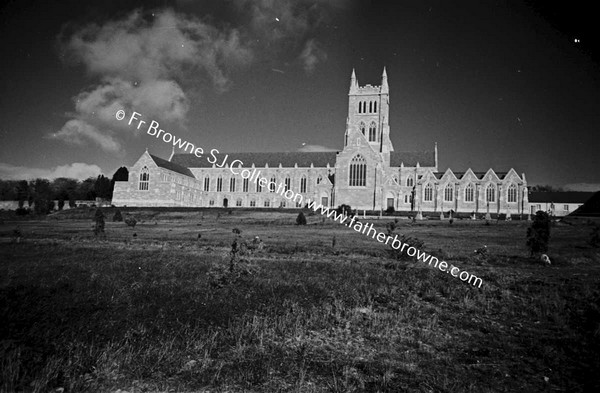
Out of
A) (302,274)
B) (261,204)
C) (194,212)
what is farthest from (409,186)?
(302,274)

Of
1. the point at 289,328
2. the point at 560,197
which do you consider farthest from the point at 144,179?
the point at 560,197

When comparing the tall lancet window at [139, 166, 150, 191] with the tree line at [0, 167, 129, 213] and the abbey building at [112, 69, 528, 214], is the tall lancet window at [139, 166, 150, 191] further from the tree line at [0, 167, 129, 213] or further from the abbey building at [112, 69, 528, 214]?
the tree line at [0, 167, 129, 213]

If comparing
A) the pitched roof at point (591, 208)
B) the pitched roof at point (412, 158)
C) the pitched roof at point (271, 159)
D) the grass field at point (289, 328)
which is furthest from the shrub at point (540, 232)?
the pitched roof at point (271, 159)

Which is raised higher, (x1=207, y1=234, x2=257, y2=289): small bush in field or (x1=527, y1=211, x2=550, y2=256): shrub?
(x1=527, y1=211, x2=550, y2=256): shrub

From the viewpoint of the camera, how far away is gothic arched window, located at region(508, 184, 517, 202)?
63812 millimetres

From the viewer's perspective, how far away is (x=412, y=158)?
7669cm

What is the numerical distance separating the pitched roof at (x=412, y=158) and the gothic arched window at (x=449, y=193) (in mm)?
9303

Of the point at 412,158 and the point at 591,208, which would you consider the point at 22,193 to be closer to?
the point at 591,208

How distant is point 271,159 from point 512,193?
51688 mm

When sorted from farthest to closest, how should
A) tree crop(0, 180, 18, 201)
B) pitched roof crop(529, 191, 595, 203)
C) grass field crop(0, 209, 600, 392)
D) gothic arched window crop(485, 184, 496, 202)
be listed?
pitched roof crop(529, 191, 595, 203) < gothic arched window crop(485, 184, 496, 202) < tree crop(0, 180, 18, 201) < grass field crop(0, 209, 600, 392)

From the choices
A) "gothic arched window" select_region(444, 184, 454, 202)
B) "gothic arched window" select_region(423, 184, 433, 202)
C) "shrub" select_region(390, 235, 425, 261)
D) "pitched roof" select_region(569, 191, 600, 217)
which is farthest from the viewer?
"gothic arched window" select_region(423, 184, 433, 202)

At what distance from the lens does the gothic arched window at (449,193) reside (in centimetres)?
6656

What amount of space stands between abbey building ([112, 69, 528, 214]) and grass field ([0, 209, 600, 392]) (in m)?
49.3

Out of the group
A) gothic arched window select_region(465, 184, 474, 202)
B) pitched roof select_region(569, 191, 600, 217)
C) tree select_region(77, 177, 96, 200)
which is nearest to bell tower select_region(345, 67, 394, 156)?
gothic arched window select_region(465, 184, 474, 202)
